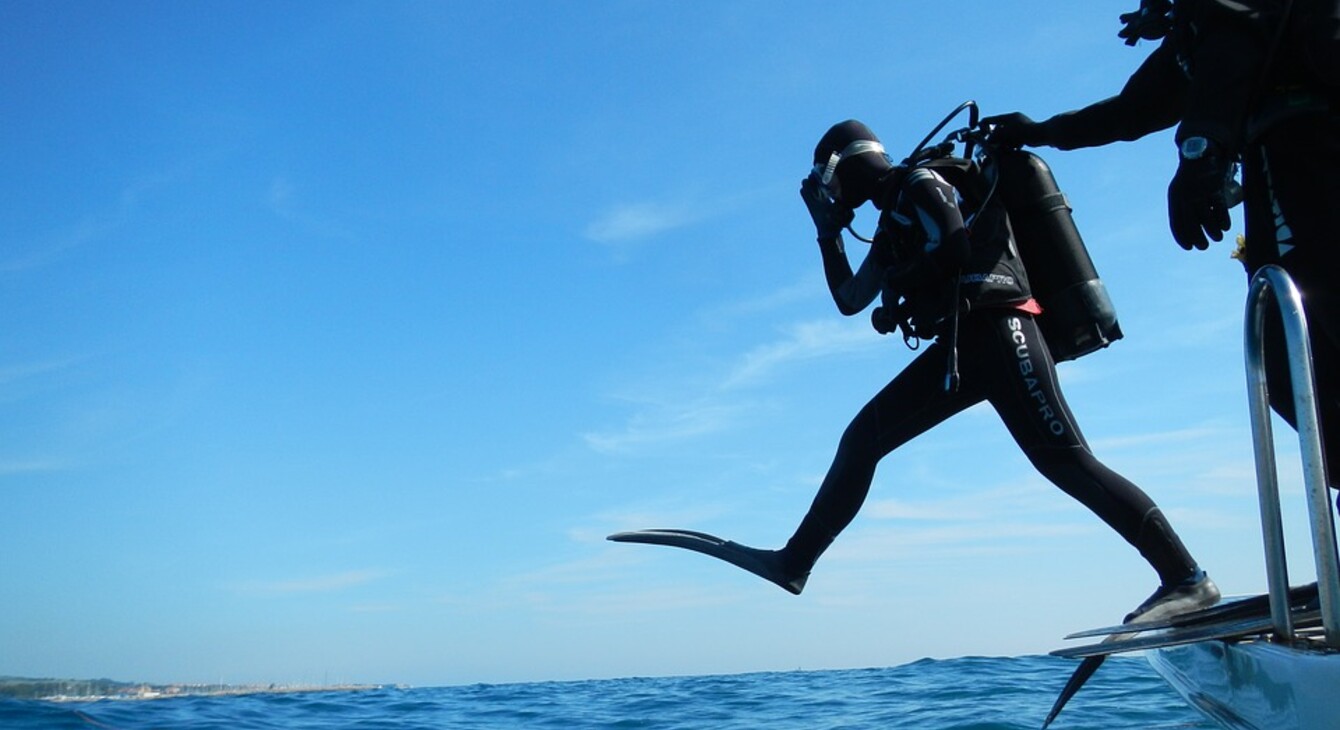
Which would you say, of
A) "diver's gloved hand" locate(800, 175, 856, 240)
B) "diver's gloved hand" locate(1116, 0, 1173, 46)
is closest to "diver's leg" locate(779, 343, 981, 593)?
"diver's gloved hand" locate(800, 175, 856, 240)

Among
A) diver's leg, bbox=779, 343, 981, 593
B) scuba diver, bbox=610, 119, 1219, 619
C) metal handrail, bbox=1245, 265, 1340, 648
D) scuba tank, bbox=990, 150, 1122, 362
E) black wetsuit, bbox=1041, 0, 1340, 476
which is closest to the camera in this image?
metal handrail, bbox=1245, 265, 1340, 648

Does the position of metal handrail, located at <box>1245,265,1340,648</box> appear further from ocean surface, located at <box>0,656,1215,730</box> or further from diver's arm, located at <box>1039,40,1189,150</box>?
ocean surface, located at <box>0,656,1215,730</box>

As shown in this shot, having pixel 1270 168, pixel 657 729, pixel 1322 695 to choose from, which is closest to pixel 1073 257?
pixel 1270 168

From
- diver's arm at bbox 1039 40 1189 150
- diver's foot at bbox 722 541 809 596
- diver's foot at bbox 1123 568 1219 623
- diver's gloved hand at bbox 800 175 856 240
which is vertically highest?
diver's gloved hand at bbox 800 175 856 240

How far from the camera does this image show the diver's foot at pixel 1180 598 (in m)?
3.06

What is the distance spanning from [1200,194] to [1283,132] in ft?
0.91

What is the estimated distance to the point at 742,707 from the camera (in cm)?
773

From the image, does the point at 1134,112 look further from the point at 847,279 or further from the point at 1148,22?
the point at 847,279

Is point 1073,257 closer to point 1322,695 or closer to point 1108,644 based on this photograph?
point 1108,644

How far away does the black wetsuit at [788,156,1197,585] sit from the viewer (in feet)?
10.9

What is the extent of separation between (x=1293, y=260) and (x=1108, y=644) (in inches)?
40.9

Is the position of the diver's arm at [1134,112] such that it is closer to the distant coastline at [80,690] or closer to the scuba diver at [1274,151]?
the scuba diver at [1274,151]

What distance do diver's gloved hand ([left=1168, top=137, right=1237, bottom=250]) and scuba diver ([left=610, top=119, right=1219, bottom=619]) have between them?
105 centimetres

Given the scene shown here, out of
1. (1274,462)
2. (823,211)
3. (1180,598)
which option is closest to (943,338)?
(823,211)
